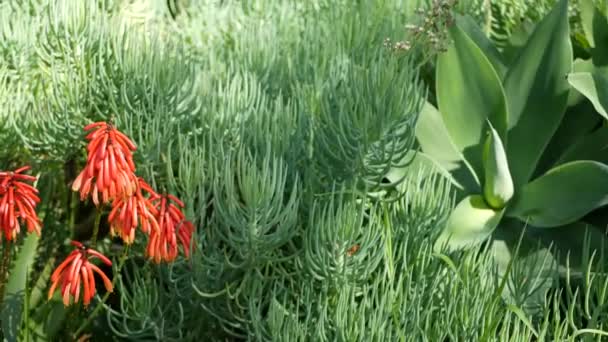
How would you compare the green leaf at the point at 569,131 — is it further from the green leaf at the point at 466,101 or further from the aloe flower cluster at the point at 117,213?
the aloe flower cluster at the point at 117,213

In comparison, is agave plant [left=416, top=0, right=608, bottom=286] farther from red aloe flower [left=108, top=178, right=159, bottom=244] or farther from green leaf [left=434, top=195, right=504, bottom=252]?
red aloe flower [left=108, top=178, right=159, bottom=244]

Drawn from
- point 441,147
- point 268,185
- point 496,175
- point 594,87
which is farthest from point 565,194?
point 268,185

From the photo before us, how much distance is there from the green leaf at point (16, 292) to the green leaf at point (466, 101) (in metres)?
1.16

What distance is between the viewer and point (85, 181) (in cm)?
210

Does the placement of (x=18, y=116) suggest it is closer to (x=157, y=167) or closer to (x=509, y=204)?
(x=157, y=167)

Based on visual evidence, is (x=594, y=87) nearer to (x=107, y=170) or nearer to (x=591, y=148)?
(x=591, y=148)

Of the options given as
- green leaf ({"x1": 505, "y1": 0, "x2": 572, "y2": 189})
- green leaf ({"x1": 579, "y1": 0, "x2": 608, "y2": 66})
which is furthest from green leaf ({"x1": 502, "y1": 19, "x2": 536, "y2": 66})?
green leaf ({"x1": 505, "y1": 0, "x2": 572, "y2": 189})

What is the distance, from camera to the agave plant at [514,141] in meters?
2.60

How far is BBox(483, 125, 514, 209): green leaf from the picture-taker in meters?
2.56

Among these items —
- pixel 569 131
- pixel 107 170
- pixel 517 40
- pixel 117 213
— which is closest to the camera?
pixel 107 170

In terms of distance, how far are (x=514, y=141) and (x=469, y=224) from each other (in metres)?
0.35

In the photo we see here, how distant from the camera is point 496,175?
260 centimetres

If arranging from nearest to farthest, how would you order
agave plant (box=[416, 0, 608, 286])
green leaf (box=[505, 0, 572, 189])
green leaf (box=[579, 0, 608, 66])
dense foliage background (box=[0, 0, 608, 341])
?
dense foliage background (box=[0, 0, 608, 341]), agave plant (box=[416, 0, 608, 286]), green leaf (box=[505, 0, 572, 189]), green leaf (box=[579, 0, 608, 66])

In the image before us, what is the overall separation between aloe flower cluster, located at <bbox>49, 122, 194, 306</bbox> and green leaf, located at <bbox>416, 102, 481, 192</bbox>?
0.90 metres
